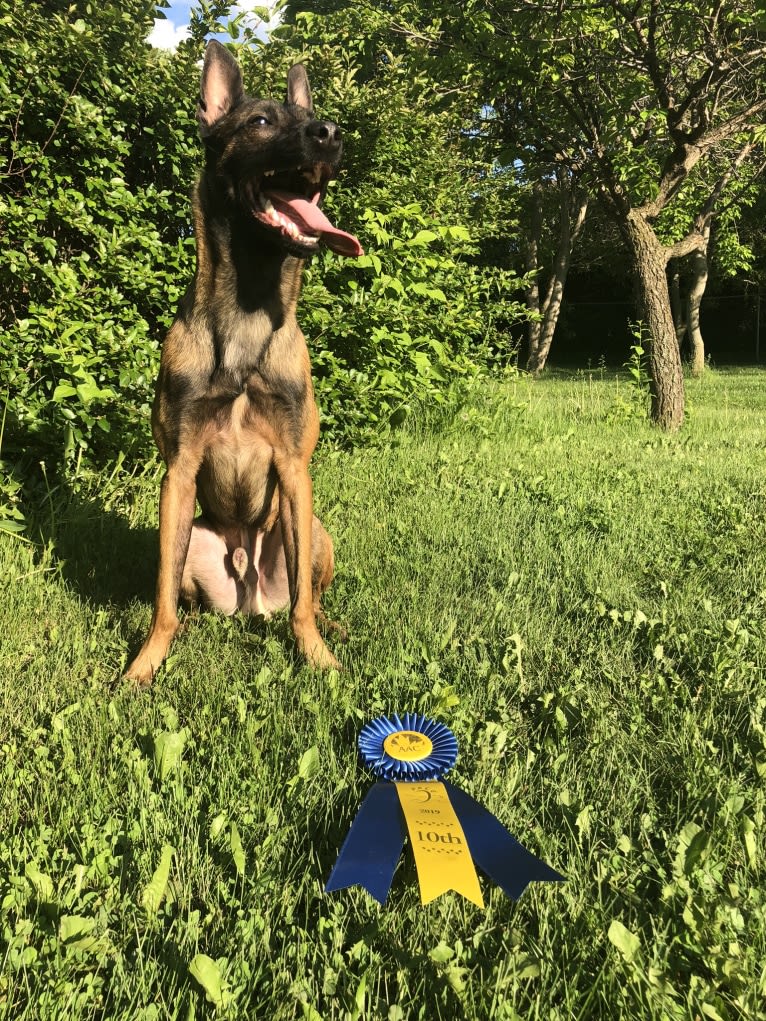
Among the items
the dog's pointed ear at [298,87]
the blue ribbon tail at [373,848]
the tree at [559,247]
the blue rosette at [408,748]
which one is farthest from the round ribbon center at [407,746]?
the tree at [559,247]

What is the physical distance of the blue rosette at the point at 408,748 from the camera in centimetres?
169

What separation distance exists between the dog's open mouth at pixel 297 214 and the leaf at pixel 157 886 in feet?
6.20

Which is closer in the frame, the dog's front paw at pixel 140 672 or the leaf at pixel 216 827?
the leaf at pixel 216 827

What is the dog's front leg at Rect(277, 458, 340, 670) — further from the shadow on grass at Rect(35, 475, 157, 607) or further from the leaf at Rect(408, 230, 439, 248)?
the leaf at Rect(408, 230, 439, 248)

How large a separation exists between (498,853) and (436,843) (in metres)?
0.13

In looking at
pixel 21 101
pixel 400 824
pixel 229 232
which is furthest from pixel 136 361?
pixel 400 824

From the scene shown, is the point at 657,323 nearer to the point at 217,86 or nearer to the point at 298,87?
the point at 298,87

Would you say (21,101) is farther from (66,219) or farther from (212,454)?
(212,454)

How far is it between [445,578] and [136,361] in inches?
95.7

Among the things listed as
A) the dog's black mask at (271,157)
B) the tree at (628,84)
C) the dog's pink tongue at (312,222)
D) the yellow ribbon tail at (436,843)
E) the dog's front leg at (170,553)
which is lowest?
the yellow ribbon tail at (436,843)

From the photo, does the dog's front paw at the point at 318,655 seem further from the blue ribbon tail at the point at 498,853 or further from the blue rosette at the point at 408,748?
the blue ribbon tail at the point at 498,853

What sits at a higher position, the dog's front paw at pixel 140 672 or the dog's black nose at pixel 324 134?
the dog's black nose at pixel 324 134

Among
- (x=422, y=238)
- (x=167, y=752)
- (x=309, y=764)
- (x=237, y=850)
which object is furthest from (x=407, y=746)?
(x=422, y=238)

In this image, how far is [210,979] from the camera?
46.2 inches
